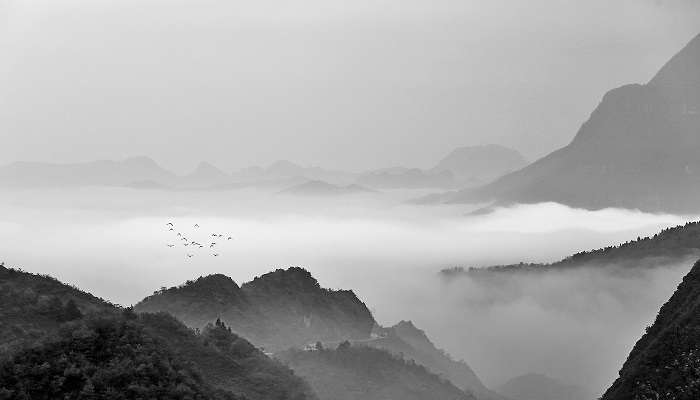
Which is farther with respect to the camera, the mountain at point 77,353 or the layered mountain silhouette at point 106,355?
the layered mountain silhouette at point 106,355

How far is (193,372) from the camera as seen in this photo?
3452 inches

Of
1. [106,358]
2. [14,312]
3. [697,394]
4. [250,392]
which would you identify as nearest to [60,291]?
[14,312]

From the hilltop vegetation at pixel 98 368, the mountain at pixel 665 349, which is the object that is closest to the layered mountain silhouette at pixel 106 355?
the hilltop vegetation at pixel 98 368

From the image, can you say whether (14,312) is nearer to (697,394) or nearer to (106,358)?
(106,358)

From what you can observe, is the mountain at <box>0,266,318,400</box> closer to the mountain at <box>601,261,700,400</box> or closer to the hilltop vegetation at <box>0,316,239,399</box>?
the hilltop vegetation at <box>0,316,239,399</box>

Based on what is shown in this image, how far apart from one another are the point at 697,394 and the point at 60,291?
86934 millimetres

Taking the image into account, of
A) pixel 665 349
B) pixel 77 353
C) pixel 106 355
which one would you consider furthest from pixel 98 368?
pixel 665 349

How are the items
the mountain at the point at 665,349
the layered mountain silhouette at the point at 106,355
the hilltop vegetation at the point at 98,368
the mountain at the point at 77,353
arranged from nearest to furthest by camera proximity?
the hilltop vegetation at the point at 98,368
the mountain at the point at 77,353
the layered mountain silhouette at the point at 106,355
the mountain at the point at 665,349

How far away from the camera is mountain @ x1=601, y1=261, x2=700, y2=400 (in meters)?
81.2

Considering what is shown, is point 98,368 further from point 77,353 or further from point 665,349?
point 665,349

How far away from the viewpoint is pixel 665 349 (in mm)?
95938

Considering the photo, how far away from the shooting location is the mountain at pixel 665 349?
266ft

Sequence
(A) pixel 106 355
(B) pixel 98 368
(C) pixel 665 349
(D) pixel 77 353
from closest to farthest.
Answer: (B) pixel 98 368 < (D) pixel 77 353 < (A) pixel 106 355 < (C) pixel 665 349

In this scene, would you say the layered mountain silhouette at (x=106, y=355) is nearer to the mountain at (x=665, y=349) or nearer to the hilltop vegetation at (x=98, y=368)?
the hilltop vegetation at (x=98, y=368)
